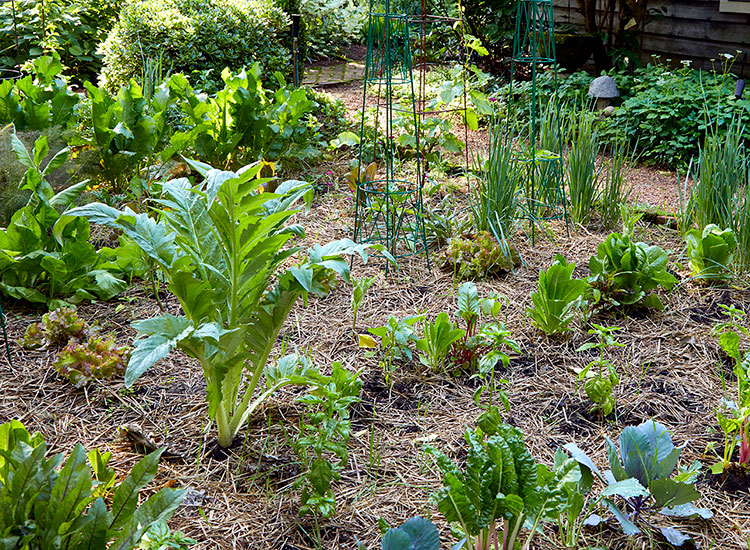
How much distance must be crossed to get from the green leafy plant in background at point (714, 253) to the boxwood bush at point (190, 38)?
Result: 4097mm

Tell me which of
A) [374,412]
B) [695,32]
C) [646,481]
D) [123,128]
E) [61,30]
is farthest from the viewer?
[61,30]

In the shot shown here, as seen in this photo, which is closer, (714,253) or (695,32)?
(714,253)

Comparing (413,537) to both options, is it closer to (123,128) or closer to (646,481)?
(646,481)

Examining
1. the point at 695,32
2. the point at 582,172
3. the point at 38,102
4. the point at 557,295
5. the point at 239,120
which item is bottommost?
the point at 557,295

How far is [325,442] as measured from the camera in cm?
179

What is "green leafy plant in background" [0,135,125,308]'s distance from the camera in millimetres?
2625

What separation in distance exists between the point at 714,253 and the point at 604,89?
12.3 feet

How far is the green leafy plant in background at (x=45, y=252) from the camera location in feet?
8.61

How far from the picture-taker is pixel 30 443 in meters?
1.56

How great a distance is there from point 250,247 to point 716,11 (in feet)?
22.5

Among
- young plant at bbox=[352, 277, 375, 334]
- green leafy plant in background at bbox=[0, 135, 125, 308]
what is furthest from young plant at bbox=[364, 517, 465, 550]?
green leafy plant in background at bbox=[0, 135, 125, 308]

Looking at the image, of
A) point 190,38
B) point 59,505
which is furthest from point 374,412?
point 190,38

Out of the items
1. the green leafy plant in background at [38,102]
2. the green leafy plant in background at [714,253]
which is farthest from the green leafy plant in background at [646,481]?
the green leafy plant in background at [38,102]

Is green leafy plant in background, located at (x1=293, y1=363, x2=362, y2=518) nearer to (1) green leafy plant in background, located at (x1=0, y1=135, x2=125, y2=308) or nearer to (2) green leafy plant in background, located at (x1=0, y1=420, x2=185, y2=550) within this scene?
(2) green leafy plant in background, located at (x1=0, y1=420, x2=185, y2=550)
